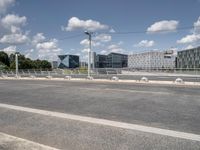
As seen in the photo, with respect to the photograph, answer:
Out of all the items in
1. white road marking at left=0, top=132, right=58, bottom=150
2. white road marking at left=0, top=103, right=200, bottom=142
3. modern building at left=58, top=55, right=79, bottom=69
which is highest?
modern building at left=58, top=55, right=79, bottom=69

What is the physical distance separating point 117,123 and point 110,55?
155286 millimetres

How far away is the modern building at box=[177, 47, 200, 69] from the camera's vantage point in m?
117

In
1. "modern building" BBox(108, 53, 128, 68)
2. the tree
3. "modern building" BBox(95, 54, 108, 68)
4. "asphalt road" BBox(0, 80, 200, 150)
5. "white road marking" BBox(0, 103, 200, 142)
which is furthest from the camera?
"modern building" BBox(108, 53, 128, 68)

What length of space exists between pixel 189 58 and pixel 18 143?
130556mm

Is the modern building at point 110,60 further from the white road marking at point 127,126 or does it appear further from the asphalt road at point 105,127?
the white road marking at point 127,126

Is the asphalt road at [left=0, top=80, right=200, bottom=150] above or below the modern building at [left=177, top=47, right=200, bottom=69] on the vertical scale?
below

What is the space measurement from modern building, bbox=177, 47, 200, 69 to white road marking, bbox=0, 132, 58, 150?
118 metres

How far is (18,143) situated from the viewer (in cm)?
495

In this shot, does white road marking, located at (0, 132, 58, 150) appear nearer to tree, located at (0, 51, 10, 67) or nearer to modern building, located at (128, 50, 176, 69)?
tree, located at (0, 51, 10, 67)

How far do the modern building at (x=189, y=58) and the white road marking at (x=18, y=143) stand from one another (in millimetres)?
118252

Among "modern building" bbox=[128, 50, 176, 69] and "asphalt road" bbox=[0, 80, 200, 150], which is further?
"modern building" bbox=[128, 50, 176, 69]

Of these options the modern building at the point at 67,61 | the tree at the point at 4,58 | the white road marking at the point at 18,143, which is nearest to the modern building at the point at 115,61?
the modern building at the point at 67,61

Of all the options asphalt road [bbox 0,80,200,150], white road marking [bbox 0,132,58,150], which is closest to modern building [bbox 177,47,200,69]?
asphalt road [bbox 0,80,200,150]

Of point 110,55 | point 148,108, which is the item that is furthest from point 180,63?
point 148,108
